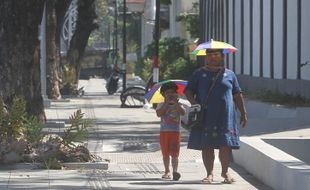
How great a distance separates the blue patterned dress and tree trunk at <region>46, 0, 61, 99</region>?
65.0 feet

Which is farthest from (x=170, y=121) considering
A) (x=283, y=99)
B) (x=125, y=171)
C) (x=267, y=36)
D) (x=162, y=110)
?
(x=267, y=36)

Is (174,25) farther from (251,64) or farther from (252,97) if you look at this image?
(252,97)

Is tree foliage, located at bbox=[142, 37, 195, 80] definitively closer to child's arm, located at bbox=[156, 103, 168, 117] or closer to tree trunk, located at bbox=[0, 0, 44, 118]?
tree trunk, located at bbox=[0, 0, 44, 118]

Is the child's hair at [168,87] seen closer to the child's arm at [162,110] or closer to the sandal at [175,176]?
the child's arm at [162,110]

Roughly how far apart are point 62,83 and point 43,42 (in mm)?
6524

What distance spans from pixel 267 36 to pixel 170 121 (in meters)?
15.5

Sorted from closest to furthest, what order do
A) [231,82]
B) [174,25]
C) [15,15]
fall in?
[231,82] → [15,15] → [174,25]

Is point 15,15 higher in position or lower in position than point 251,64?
higher

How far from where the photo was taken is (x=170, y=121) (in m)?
11.3

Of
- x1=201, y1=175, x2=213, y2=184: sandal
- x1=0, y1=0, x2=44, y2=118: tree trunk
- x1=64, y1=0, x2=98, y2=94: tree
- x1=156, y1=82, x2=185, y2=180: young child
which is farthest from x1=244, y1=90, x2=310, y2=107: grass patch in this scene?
x1=64, y1=0, x2=98, y2=94: tree

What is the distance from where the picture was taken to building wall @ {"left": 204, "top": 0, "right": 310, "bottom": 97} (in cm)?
2205

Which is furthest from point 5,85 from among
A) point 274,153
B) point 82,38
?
point 82,38

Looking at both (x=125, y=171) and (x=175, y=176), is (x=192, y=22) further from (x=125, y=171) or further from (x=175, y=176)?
(x=175, y=176)

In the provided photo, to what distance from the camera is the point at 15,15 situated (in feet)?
51.0
